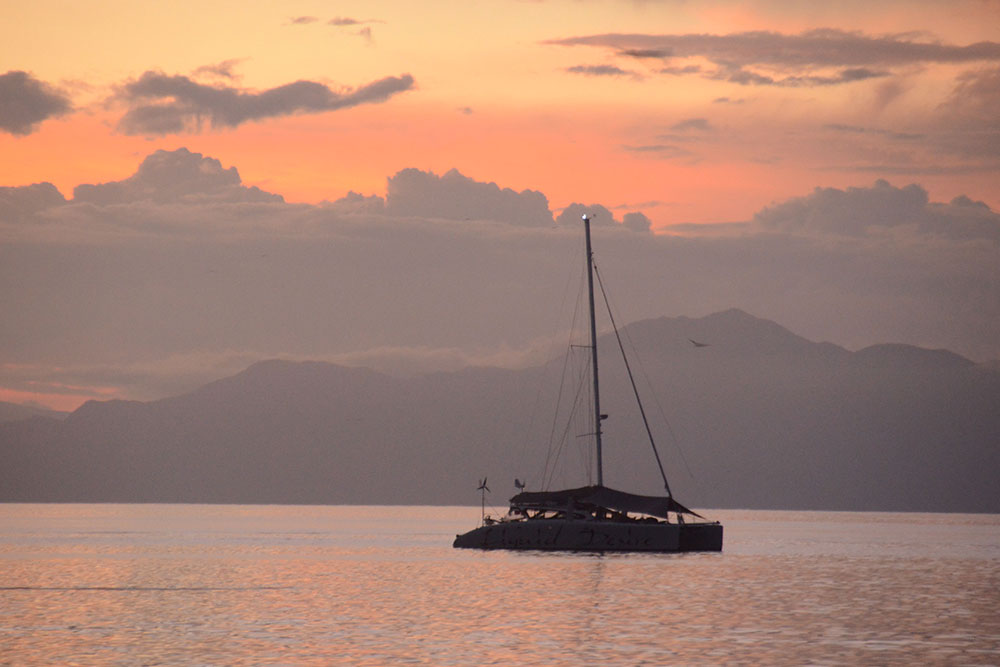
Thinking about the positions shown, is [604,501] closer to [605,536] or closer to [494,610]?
[605,536]

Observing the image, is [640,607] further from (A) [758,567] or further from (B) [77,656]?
(A) [758,567]

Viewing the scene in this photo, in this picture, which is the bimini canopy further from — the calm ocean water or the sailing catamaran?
the calm ocean water

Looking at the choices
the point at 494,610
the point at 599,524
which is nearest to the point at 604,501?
the point at 599,524

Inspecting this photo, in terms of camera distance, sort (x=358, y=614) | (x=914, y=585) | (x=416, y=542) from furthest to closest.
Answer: (x=416, y=542)
(x=914, y=585)
(x=358, y=614)

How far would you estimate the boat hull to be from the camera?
10075 cm

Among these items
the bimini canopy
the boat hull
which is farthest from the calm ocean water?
the bimini canopy

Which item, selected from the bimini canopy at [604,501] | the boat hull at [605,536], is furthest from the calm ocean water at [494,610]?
the bimini canopy at [604,501]

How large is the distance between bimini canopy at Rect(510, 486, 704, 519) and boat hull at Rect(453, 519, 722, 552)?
4.16 feet

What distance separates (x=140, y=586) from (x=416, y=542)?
83436 mm

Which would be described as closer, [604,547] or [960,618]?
[960,618]

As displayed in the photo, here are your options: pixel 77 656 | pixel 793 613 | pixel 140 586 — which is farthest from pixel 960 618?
pixel 140 586

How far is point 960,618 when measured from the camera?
206 feet

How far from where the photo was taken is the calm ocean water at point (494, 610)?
47.9m

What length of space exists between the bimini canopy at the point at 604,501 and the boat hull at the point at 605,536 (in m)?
1.27
